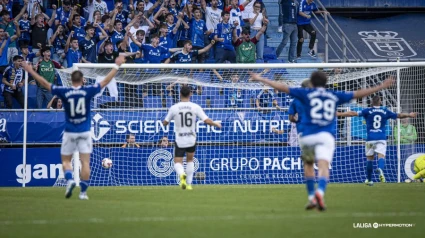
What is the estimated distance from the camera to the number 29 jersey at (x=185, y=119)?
18.0 meters

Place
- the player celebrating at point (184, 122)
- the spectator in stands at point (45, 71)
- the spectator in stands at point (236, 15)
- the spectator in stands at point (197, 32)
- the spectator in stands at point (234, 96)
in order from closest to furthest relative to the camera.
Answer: the player celebrating at point (184, 122) < the spectator in stands at point (234, 96) < the spectator in stands at point (45, 71) < the spectator in stands at point (197, 32) < the spectator in stands at point (236, 15)

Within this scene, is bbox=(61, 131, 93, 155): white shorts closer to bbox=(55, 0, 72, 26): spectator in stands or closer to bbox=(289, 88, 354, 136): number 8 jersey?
bbox=(289, 88, 354, 136): number 8 jersey

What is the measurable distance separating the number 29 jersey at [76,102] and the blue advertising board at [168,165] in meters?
8.70

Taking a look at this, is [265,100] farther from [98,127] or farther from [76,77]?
[76,77]

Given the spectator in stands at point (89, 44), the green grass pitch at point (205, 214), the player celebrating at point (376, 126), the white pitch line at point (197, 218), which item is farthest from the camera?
the spectator in stands at point (89, 44)

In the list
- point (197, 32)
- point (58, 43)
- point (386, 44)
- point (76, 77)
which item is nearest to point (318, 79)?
point (76, 77)

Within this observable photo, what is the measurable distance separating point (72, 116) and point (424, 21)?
2355 centimetres

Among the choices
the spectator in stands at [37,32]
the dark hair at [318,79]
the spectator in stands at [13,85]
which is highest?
the spectator in stands at [37,32]

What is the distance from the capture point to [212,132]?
23766 mm

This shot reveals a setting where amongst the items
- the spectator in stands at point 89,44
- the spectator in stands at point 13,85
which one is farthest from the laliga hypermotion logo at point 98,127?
the spectator in stands at point 89,44

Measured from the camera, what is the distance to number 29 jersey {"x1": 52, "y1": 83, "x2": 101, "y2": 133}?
1473cm

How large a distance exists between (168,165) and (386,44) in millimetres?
13639

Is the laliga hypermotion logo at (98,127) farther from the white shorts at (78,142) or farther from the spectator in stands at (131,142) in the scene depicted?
the white shorts at (78,142)

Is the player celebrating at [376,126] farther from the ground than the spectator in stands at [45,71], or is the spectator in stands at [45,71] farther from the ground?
the spectator in stands at [45,71]
